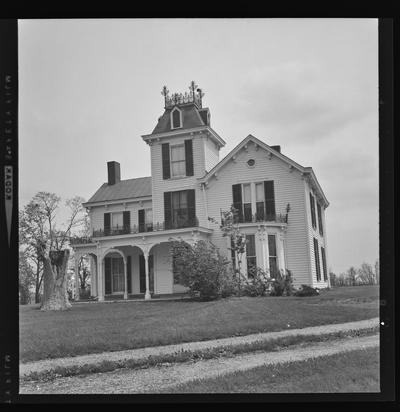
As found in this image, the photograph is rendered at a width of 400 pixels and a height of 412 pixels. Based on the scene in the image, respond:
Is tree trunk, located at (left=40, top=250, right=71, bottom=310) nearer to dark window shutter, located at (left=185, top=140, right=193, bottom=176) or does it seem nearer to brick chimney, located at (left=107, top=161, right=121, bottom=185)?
brick chimney, located at (left=107, top=161, right=121, bottom=185)

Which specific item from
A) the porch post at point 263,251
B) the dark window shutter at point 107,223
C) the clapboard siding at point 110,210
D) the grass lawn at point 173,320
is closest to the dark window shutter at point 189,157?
the clapboard siding at point 110,210

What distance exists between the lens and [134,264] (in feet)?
24.7

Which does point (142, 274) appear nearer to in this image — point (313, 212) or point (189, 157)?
point (189, 157)

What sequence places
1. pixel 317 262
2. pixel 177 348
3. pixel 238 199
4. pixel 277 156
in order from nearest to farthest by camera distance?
pixel 177 348, pixel 317 262, pixel 277 156, pixel 238 199

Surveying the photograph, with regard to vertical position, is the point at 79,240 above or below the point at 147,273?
above

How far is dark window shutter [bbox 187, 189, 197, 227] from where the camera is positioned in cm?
746

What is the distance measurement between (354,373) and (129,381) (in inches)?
95.6

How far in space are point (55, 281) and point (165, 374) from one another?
78.5 inches

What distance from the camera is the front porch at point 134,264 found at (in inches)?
287

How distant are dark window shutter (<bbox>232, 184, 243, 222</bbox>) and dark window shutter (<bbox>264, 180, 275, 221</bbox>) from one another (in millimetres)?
344

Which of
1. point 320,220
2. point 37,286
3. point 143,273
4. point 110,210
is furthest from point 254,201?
point 37,286

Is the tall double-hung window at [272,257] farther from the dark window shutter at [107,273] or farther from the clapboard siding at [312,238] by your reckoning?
the dark window shutter at [107,273]
